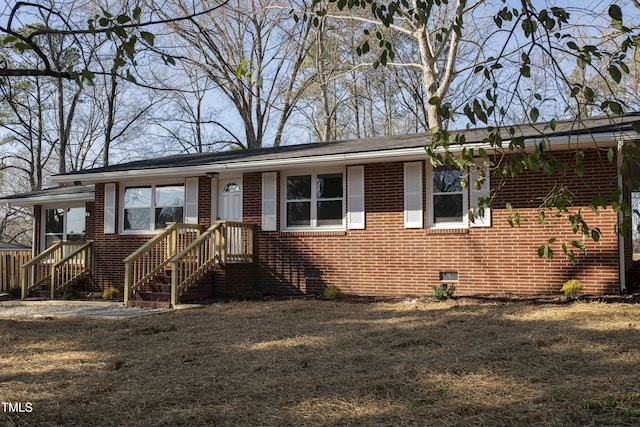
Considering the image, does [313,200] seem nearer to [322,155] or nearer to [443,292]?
[322,155]

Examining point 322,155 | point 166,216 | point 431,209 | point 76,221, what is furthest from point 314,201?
point 76,221

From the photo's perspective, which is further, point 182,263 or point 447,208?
point 182,263

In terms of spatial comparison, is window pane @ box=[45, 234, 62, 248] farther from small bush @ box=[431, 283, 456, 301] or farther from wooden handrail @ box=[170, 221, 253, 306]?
small bush @ box=[431, 283, 456, 301]

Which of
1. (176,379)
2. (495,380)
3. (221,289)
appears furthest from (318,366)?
(221,289)

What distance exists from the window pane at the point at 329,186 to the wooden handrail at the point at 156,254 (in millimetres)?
3119

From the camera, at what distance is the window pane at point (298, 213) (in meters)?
14.0

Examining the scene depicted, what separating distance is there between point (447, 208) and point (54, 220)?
12.9 metres

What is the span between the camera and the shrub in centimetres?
1101

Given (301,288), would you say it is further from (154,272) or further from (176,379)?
(176,379)

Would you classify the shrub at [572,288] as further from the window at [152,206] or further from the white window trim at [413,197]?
the window at [152,206]

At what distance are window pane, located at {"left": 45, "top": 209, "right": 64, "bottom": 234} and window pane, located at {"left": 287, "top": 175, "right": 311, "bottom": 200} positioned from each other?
28.7 ft

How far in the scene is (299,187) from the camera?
46.3 ft

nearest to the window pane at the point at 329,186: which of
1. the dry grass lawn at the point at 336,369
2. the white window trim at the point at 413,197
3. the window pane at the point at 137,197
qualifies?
the white window trim at the point at 413,197

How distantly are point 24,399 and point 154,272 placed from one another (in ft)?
26.8
